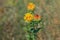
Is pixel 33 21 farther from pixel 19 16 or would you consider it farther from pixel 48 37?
pixel 19 16

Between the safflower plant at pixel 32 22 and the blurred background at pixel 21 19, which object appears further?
the blurred background at pixel 21 19

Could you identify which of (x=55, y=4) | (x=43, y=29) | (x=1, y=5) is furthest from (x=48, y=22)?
(x=1, y=5)

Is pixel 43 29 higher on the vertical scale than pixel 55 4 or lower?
lower

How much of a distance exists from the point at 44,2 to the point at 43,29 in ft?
2.37

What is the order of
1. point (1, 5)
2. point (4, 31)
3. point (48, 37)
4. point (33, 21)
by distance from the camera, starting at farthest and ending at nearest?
point (1, 5)
point (4, 31)
point (48, 37)
point (33, 21)

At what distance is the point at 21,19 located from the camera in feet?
11.8

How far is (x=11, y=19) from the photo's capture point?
3.56m

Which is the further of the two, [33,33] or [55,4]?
[55,4]

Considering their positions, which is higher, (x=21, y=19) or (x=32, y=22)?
(x=32, y=22)

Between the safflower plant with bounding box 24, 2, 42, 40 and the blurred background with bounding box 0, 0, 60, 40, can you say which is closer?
the safflower plant with bounding box 24, 2, 42, 40

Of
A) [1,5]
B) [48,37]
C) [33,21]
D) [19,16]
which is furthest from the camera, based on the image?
[1,5]

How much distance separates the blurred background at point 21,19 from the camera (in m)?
3.25

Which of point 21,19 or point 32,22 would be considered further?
point 21,19

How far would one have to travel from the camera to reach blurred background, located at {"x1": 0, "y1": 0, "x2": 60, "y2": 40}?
3250 mm
